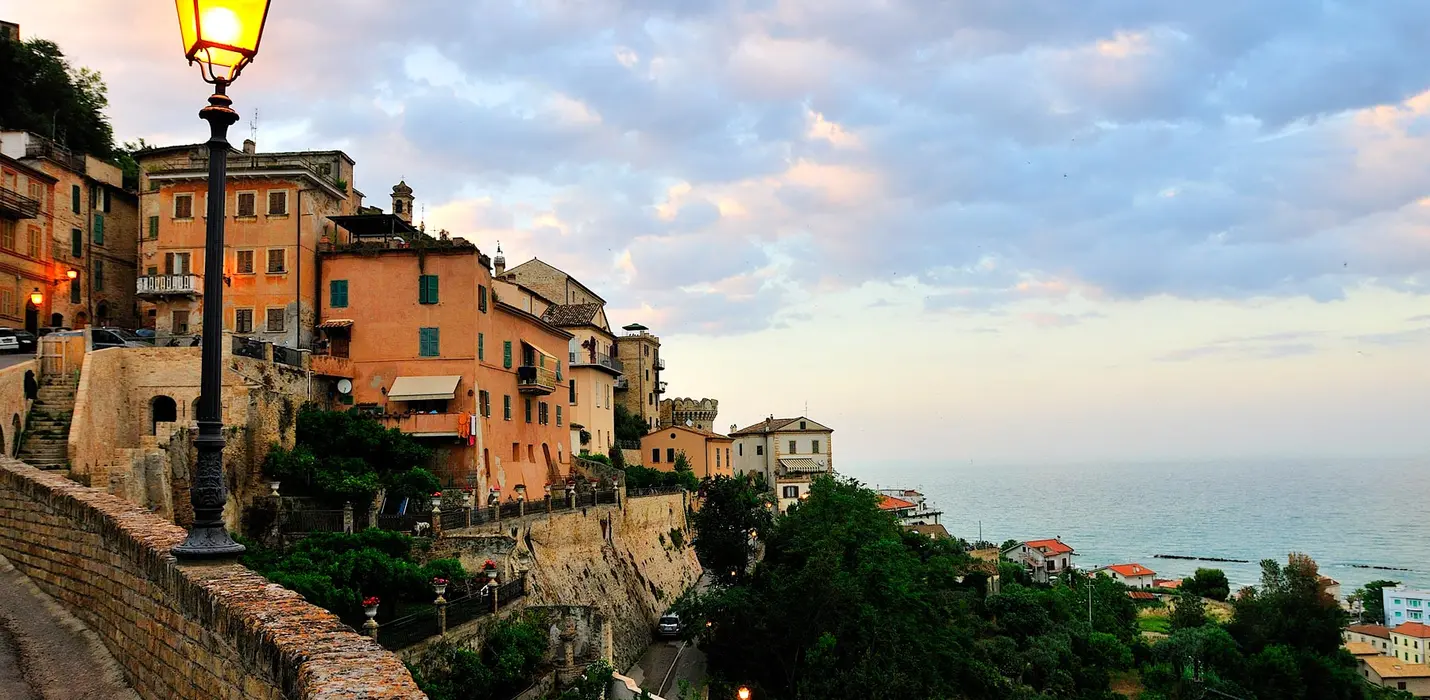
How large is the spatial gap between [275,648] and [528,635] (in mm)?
17985

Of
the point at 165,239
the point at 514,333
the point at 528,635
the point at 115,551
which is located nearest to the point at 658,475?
the point at 514,333

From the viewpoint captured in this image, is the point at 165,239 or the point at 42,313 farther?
the point at 42,313

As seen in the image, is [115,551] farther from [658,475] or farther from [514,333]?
[658,475]

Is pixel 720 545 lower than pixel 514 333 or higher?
lower

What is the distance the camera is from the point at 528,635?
23016mm

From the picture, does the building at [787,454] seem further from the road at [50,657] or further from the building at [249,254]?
the road at [50,657]

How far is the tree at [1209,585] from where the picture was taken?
86812 millimetres

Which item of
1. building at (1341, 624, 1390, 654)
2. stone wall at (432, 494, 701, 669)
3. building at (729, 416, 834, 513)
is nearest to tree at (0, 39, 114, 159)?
stone wall at (432, 494, 701, 669)

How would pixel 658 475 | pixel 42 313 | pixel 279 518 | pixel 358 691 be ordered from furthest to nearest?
pixel 658 475 < pixel 42 313 < pixel 279 518 < pixel 358 691

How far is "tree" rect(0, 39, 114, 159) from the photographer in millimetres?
44781

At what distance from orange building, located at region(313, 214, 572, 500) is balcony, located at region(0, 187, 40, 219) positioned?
1206cm

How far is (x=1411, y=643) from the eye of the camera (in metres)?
69.6

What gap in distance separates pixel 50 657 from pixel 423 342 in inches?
1028

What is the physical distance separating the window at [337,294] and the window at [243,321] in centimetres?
279
